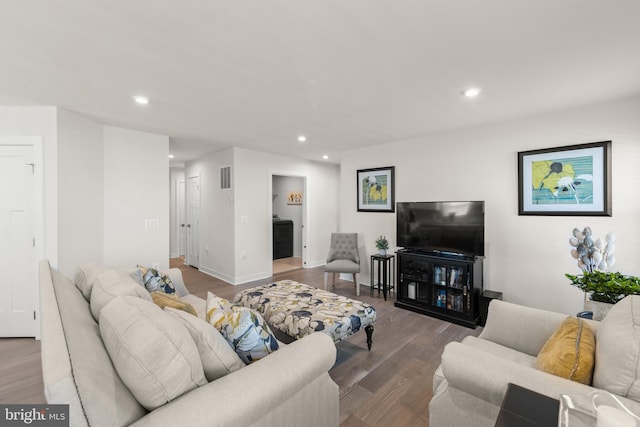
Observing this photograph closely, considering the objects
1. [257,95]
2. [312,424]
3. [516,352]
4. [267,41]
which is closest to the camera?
[312,424]

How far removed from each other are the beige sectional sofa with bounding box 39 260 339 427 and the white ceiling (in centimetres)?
150

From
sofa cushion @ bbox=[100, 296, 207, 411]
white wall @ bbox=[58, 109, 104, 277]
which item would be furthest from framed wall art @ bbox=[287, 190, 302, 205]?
sofa cushion @ bbox=[100, 296, 207, 411]

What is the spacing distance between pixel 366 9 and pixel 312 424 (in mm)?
2125

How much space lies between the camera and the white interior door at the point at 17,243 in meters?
2.83

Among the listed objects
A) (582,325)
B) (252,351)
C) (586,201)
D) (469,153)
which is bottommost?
(252,351)

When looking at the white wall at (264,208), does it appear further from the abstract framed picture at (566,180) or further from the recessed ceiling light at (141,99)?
the abstract framed picture at (566,180)

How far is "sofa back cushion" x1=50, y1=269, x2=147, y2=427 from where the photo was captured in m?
0.79

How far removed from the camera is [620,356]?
1.07m

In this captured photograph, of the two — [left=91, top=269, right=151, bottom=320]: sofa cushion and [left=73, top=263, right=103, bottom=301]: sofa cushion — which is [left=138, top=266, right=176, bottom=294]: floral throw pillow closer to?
[left=73, top=263, right=103, bottom=301]: sofa cushion

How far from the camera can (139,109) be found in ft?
9.43

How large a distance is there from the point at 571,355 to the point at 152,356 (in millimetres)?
1777

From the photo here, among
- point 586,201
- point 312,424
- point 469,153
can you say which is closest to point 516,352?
point 312,424

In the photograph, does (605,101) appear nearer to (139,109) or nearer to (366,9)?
(366,9)

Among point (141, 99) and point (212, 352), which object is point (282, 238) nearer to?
point (141, 99)
